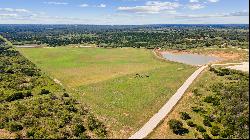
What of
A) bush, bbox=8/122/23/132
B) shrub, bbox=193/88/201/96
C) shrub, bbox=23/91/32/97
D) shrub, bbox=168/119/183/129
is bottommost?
shrub, bbox=23/91/32/97

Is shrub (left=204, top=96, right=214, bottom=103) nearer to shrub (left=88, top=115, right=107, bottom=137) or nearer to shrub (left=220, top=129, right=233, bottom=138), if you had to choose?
shrub (left=220, top=129, right=233, bottom=138)

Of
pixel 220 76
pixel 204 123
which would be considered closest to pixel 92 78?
pixel 220 76

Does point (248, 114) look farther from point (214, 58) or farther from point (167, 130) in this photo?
point (214, 58)

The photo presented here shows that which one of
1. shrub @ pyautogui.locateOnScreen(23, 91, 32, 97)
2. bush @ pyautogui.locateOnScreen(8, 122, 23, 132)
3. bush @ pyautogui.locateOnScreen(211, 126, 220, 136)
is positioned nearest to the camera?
bush @ pyautogui.locateOnScreen(211, 126, 220, 136)

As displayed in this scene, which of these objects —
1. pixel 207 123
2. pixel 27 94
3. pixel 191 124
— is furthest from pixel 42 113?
pixel 207 123

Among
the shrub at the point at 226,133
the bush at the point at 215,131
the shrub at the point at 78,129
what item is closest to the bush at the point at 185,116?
the bush at the point at 215,131

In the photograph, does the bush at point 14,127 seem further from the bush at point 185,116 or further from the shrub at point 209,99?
the shrub at point 209,99

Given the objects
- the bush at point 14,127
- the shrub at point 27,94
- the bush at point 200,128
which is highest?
the bush at point 200,128

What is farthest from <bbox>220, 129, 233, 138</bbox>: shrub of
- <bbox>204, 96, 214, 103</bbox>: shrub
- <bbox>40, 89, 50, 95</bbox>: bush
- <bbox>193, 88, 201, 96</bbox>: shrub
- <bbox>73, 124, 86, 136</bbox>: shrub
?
<bbox>40, 89, 50, 95</bbox>: bush
